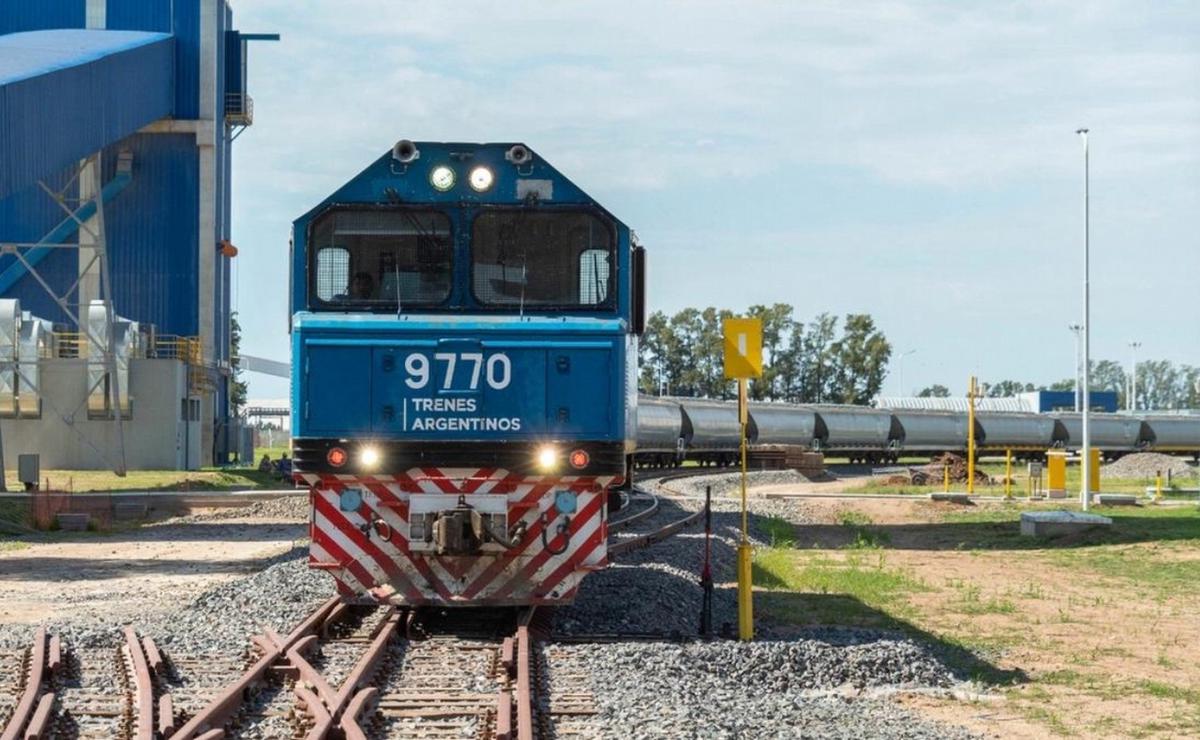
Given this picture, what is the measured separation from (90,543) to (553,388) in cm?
1579

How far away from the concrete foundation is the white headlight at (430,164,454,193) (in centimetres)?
3501

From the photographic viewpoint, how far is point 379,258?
12.4 meters

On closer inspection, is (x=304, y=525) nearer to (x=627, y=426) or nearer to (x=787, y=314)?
(x=627, y=426)

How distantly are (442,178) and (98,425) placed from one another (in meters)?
37.6

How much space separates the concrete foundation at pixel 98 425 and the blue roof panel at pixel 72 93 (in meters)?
7.36

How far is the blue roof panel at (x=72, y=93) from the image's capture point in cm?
3189

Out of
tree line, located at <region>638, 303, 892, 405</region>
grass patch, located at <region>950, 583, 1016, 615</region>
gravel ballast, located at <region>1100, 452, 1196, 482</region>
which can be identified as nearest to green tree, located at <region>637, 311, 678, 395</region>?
tree line, located at <region>638, 303, 892, 405</region>

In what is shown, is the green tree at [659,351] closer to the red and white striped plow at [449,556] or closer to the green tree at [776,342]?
the green tree at [776,342]

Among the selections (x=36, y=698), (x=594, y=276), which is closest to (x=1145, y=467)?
(x=594, y=276)

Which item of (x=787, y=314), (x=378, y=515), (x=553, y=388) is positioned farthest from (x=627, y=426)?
(x=787, y=314)

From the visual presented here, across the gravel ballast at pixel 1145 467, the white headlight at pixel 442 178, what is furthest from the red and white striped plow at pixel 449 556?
the gravel ballast at pixel 1145 467

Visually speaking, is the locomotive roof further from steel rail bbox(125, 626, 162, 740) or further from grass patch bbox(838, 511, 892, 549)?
grass patch bbox(838, 511, 892, 549)

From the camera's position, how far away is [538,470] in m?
11.7

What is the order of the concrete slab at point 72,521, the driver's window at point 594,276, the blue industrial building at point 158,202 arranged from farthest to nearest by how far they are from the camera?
the blue industrial building at point 158,202 → the concrete slab at point 72,521 → the driver's window at point 594,276
